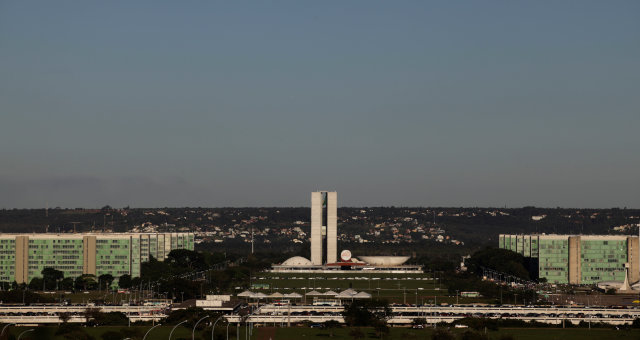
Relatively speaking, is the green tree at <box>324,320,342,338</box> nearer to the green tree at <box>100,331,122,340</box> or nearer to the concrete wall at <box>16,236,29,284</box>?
the green tree at <box>100,331,122,340</box>

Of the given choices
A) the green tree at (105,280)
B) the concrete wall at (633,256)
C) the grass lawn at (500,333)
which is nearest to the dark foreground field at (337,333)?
the grass lawn at (500,333)

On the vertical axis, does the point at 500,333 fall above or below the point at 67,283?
below

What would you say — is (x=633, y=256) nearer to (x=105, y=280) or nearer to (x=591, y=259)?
(x=591, y=259)

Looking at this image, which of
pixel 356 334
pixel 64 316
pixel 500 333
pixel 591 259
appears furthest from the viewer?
pixel 591 259

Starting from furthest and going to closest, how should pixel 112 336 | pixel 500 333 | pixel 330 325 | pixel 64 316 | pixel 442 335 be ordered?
1. pixel 330 325
2. pixel 64 316
3. pixel 500 333
4. pixel 442 335
5. pixel 112 336

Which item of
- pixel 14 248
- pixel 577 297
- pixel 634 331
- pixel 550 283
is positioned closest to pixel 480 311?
pixel 634 331

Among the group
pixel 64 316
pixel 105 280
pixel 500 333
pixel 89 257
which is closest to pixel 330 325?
pixel 500 333

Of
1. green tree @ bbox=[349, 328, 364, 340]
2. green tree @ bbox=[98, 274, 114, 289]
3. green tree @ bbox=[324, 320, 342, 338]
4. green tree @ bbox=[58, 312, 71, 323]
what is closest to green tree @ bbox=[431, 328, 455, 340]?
green tree @ bbox=[349, 328, 364, 340]

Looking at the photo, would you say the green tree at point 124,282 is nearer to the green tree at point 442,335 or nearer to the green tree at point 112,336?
the green tree at point 112,336
